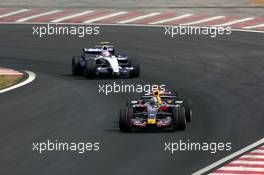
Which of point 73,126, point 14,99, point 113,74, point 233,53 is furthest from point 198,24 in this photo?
point 73,126

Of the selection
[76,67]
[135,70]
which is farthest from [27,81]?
[135,70]

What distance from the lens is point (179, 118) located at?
1428 inches

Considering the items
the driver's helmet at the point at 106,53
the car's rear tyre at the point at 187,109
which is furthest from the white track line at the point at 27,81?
the car's rear tyre at the point at 187,109

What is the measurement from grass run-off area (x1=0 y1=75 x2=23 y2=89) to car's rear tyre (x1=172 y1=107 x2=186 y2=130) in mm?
12169

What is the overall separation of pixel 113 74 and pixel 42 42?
14.1 m

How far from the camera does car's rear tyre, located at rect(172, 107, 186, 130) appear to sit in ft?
119

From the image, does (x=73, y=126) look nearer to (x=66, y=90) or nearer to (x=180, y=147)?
(x=180, y=147)

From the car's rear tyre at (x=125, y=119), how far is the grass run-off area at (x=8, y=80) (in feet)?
36.7

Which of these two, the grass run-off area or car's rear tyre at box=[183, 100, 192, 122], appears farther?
the grass run-off area

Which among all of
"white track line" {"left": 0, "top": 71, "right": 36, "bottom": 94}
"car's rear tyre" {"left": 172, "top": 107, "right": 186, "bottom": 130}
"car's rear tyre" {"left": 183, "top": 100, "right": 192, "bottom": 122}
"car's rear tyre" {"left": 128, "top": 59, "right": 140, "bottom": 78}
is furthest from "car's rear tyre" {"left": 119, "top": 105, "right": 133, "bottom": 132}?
"car's rear tyre" {"left": 128, "top": 59, "right": 140, "bottom": 78}

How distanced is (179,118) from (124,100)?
721cm

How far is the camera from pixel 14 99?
43.2m

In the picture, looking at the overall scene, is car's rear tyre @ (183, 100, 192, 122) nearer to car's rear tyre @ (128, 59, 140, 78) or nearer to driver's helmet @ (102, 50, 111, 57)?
car's rear tyre @ (128, 59, 140, 78)

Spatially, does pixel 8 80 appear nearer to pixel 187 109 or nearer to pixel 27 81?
pixel 27 81
